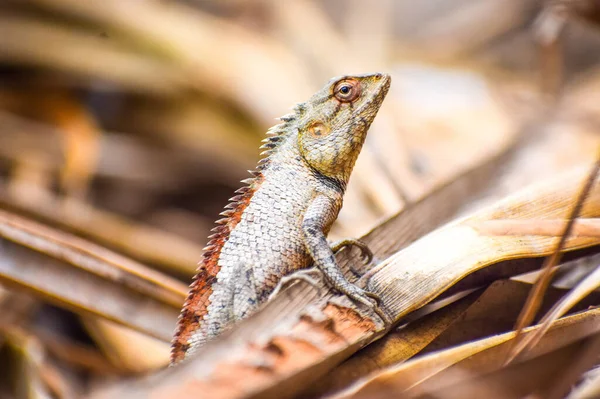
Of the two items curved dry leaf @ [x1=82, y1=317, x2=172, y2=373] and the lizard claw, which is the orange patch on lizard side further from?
curved dry leaf @ [x1=82, y1=317, x2=172, y2=373]

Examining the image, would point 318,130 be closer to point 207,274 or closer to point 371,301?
point 207,274

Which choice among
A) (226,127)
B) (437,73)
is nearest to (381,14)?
(437,73)

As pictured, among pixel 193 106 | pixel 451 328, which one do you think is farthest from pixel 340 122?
pixel 193 106

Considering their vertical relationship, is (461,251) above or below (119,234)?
below

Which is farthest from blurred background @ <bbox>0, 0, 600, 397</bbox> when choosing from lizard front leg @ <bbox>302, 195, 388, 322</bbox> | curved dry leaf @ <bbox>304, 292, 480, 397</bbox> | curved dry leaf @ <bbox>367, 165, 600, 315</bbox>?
curved dry leaf @ <bbox>304, 292, 480, 397</bbox>

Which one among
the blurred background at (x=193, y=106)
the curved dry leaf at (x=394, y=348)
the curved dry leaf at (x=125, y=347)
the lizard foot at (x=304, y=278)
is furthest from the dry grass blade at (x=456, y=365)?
the curved dry leaf at (x=125, y=347)

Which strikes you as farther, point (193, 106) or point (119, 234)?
point (193, 106)

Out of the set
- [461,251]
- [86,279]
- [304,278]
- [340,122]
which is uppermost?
[340,122]
